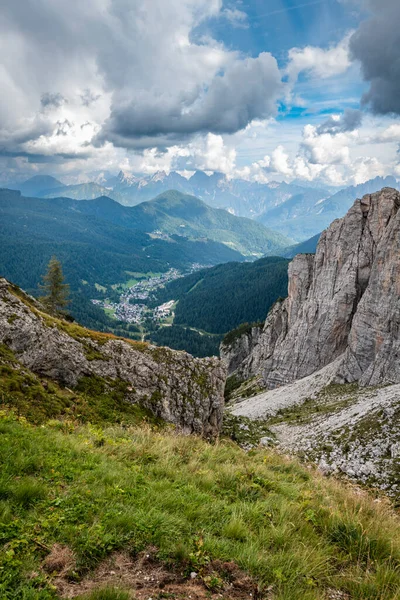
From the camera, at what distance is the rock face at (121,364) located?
21.8 metres

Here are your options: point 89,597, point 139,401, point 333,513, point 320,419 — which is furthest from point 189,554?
point 320,419

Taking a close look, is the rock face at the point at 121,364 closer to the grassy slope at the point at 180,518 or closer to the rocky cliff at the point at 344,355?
the grassy slope at the point at 180,518

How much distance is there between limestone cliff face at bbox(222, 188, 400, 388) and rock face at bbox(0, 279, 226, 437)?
123ft

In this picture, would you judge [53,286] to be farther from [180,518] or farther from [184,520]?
[184,520]

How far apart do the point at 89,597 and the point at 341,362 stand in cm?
6522

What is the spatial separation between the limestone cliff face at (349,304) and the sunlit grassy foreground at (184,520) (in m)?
54.1

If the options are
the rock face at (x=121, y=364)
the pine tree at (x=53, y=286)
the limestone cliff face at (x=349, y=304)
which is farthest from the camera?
the pine tree at (x=53, y=286)

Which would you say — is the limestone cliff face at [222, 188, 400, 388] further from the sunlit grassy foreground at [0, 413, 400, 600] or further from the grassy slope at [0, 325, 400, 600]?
the sunlit grassy foreground at [0, 413, 400, 600]

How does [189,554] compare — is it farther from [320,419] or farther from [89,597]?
[320,419]

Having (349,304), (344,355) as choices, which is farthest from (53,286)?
(349,304)

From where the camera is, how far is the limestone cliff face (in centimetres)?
5803

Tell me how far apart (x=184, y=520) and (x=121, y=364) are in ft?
68.1

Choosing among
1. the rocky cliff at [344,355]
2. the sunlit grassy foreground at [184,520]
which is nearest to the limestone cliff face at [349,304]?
the rocky cliff at [344,355]

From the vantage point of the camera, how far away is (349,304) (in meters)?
69.7
